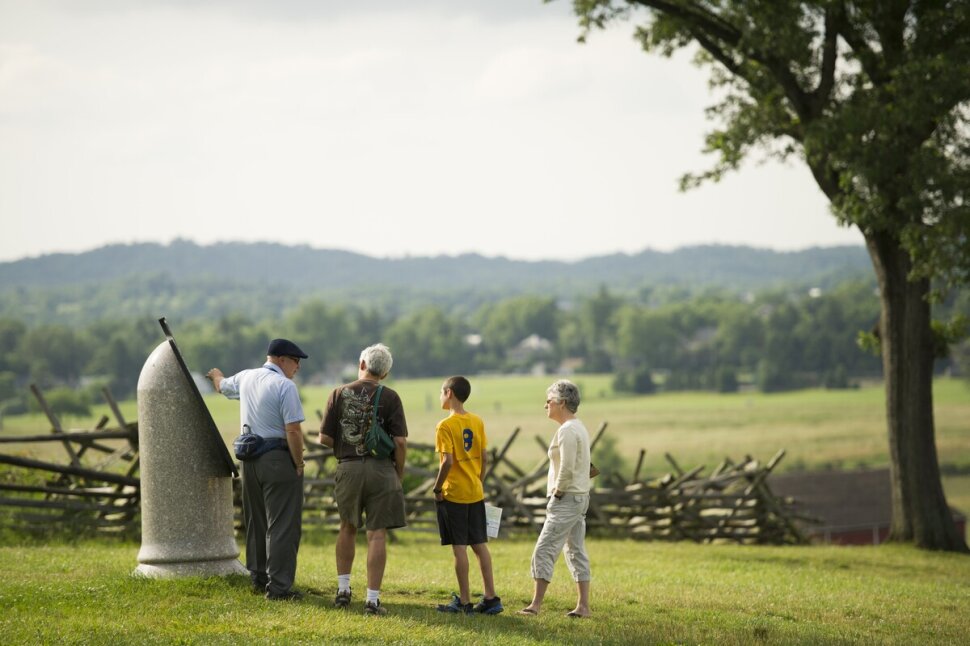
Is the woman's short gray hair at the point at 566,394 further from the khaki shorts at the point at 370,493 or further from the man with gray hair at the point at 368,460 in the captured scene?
the khaki shorts at the point at 370,493

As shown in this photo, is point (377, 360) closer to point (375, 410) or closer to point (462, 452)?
point (375, 410)

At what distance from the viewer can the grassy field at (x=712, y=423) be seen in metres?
75.2

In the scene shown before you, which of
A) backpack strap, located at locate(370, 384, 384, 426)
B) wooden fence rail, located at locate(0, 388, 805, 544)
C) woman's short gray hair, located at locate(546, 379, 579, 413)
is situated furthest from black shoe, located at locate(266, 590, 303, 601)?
wooden fence rail, located at locate(0, 388, 805, 544)

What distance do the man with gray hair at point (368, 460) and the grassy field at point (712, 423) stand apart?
5280 centimetres

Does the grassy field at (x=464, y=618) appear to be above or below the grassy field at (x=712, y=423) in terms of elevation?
above

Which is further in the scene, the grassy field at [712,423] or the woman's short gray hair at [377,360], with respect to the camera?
the grassy field at [712,423]

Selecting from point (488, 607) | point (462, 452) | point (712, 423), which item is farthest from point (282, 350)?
point (712, 423)

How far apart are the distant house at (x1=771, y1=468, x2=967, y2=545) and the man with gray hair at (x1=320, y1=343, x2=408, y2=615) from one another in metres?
33.6

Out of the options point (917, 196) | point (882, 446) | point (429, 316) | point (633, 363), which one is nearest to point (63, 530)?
point (917, 196)

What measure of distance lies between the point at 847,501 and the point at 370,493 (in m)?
38.0

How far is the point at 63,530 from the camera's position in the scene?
1430 centimetres

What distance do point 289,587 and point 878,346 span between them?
13117 mm

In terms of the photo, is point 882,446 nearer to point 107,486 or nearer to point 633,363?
point 107,486

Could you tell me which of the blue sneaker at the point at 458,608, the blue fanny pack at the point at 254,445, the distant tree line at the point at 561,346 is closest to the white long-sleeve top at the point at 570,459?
the blue sneaker at the point at 458,608
